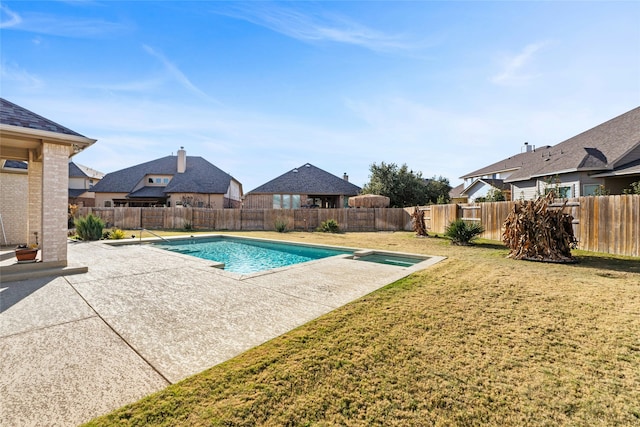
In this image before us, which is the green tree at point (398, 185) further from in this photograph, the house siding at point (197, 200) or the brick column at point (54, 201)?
the brick column at point (54, 201)

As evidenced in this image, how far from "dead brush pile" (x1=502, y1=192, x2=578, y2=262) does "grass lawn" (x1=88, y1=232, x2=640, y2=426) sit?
12.9 feet

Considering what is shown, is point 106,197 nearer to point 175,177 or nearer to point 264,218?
point 175,177

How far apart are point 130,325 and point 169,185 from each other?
96.3ft

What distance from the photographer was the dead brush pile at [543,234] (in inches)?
305

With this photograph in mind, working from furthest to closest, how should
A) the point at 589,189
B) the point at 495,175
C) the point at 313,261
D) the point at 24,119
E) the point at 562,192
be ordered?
the point at 495,175, the point at 562,192, the point at 589,189, the point at 313,261, the point at 24,119

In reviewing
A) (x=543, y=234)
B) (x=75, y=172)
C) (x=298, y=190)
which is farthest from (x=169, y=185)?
(x=543, y=234)

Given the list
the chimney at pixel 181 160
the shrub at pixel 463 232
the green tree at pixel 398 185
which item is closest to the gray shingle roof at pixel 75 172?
the chimney at pixel 181 160

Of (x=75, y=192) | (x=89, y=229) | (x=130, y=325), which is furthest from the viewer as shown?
(x=75, y=192)

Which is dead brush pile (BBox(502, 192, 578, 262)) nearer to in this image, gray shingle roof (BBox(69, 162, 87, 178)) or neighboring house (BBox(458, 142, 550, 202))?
neighboring house (BBox(458, 142, 550, 202))

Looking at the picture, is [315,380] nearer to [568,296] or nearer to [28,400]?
[28,400]

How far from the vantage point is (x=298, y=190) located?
27328mm

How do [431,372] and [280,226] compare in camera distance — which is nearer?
[431,372]

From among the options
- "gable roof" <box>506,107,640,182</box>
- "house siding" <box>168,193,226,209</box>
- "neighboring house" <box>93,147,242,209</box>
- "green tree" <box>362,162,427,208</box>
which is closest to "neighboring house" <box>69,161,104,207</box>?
"neighboring house" <box>93,147,242,209</box>

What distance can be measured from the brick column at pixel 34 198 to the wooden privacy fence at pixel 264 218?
11.9m
